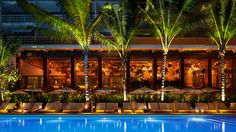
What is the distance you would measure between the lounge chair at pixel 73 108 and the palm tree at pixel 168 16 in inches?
204

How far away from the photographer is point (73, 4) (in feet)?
67.1

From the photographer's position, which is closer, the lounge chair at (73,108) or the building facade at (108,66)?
the lounge chair at (73,108)

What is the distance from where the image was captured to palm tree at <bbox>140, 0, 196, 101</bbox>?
2139 centimetres

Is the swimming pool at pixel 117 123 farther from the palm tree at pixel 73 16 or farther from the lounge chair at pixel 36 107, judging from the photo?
the palm tree at pixel 73 16

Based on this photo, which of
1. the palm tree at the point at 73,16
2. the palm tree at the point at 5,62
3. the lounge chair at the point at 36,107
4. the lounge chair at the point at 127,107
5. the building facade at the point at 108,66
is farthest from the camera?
the building facade at the point at 108,66

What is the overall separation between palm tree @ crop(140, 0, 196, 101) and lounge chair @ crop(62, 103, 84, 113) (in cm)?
518

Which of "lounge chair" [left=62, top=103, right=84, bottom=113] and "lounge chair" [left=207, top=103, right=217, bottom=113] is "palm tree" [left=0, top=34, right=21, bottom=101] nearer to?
"lounge chair" [left=62, top=103, right=84, bottom=113]

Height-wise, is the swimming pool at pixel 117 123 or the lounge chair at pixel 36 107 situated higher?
the lounge chair at pixel 36 107

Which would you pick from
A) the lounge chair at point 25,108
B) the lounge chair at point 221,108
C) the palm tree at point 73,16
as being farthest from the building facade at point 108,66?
the lounge chair at point 221,108

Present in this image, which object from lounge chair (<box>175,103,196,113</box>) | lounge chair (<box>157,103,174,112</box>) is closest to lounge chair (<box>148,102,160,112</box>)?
lounge chair (<box>157,103,174,112</box>)

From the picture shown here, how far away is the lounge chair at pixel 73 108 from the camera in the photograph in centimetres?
2103

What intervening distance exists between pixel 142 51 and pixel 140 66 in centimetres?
236

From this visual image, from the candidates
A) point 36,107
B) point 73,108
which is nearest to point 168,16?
point 73,108

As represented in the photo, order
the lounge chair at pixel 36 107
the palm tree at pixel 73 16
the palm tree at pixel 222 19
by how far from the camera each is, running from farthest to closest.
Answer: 1. the palm tree at pixel 222 19
2. the lounge chair at pixel 36 107
3. the palm tree at pixel 73 16
